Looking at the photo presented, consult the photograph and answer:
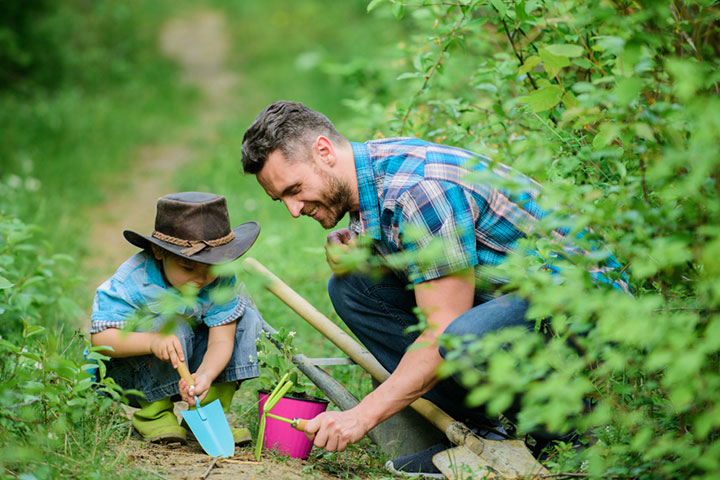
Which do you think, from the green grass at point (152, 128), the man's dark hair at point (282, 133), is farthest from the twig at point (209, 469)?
the man's dark hair at point (282, 133)

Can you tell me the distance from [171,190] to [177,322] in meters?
4.57

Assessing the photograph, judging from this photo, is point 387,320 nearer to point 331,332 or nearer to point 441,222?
point 331,332

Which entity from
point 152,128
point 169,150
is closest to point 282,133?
point 169,150

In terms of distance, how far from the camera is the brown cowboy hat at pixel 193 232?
240 centimetres

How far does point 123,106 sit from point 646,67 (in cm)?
859

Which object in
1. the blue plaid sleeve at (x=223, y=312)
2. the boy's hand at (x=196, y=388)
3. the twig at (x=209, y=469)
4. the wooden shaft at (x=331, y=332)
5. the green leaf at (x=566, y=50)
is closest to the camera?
the green leaf at (x=566, y=50)

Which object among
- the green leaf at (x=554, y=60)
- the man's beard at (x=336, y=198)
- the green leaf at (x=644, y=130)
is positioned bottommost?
the man's beard at (x=336, y=198)

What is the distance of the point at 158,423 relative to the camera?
94.0 inches

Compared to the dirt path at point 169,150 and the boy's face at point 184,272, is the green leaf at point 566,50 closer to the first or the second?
the boy's face at point 184,272

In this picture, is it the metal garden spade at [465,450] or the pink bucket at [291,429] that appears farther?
the pink bucket at [291,429]

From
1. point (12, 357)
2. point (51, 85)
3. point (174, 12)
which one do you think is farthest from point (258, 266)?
point (174, 12)

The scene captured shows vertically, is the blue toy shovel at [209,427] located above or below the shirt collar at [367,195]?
below

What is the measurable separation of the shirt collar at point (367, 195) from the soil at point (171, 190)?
76cm

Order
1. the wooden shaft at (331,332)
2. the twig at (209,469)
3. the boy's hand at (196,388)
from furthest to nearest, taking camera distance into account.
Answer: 1. the wooden shaft at (331,332)
2. the boy's hand at (196,388)
3. the twig at (209,469)
